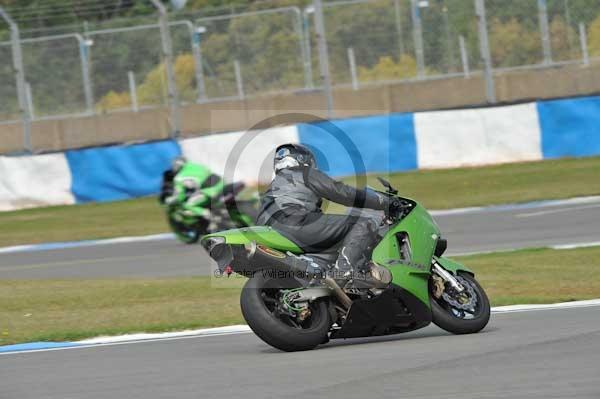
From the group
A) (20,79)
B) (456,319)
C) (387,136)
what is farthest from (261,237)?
(20,79)

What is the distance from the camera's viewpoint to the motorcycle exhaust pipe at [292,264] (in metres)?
7.35

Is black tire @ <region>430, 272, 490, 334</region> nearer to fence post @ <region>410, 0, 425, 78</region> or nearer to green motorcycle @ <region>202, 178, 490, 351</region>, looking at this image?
green motorcycle @ <region>202, 178, 490, 351</region>

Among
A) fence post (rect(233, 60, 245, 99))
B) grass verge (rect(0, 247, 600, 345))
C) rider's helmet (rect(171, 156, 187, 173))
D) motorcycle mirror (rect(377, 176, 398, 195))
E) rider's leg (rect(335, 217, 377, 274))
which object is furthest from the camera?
fence post (rect(233, 60, 245, 99))

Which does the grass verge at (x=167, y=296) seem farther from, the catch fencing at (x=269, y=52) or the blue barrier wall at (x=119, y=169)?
the catch fencing at (x=269, y=52)

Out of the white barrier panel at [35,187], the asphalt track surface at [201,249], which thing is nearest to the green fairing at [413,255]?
the asphalt track surface at [201,249]

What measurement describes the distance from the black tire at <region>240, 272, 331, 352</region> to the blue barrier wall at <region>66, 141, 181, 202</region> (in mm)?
13238

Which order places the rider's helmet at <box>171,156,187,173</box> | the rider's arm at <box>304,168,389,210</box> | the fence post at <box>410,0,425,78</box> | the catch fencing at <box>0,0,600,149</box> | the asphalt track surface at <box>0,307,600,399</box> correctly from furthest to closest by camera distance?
the fence post at <box>410,0,425,78</box> < the catch fencing at <box>0,0,600,149</box> < the rider's helmet at <box>171,156,187,173</box> < the rider's arm at <box>304,168,389,210</box> < the asphalt track surface at <box>0,307,600,399</box>

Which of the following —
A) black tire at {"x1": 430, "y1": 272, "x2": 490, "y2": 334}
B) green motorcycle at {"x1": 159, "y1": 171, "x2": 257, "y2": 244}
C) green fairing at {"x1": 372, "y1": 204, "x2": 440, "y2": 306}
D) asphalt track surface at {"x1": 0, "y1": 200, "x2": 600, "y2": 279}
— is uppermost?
green fairing at {"x1": 372, "y1": 204, "x2": 440, "y2": 306}

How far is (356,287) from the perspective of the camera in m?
7.61

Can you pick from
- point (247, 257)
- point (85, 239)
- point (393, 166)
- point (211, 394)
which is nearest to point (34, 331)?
point (247, 257)

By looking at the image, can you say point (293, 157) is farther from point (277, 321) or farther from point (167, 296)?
point (167, 296)

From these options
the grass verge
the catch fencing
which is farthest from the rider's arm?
the catch fencing

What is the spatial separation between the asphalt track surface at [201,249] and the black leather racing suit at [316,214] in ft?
17.5

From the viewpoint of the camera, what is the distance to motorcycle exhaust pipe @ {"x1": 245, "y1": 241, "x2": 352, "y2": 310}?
7.35 m
